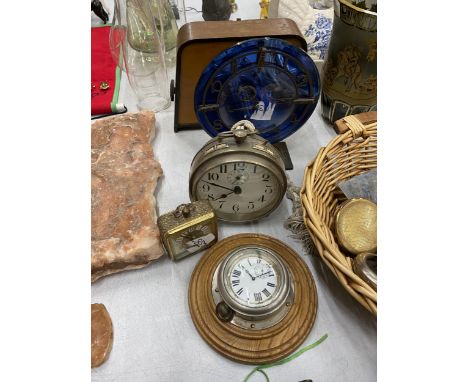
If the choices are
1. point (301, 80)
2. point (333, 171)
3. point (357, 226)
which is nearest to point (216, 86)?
point (301, 80)

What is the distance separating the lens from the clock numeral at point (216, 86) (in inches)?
36.5

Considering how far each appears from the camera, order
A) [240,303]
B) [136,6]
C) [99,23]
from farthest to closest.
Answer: [99,23], [136,6], [240,303]

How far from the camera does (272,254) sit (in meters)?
0.80

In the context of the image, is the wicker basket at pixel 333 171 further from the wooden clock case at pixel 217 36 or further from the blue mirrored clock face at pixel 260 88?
the wooden clock case at pixel 217 36

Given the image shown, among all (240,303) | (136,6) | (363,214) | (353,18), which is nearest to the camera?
(240,303)

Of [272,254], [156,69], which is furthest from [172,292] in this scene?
[156,69]

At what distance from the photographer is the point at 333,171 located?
3.01 ft

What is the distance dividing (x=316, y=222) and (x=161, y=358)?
17.3 inches

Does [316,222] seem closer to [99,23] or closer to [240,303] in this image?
[240,303]

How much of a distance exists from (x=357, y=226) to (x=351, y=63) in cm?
51

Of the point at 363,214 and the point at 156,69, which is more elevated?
the point at 156,69

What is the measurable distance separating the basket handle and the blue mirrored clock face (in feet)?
0.37

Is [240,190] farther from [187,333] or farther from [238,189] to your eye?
[187,333]

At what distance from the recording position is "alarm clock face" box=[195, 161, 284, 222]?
0.83 metres
